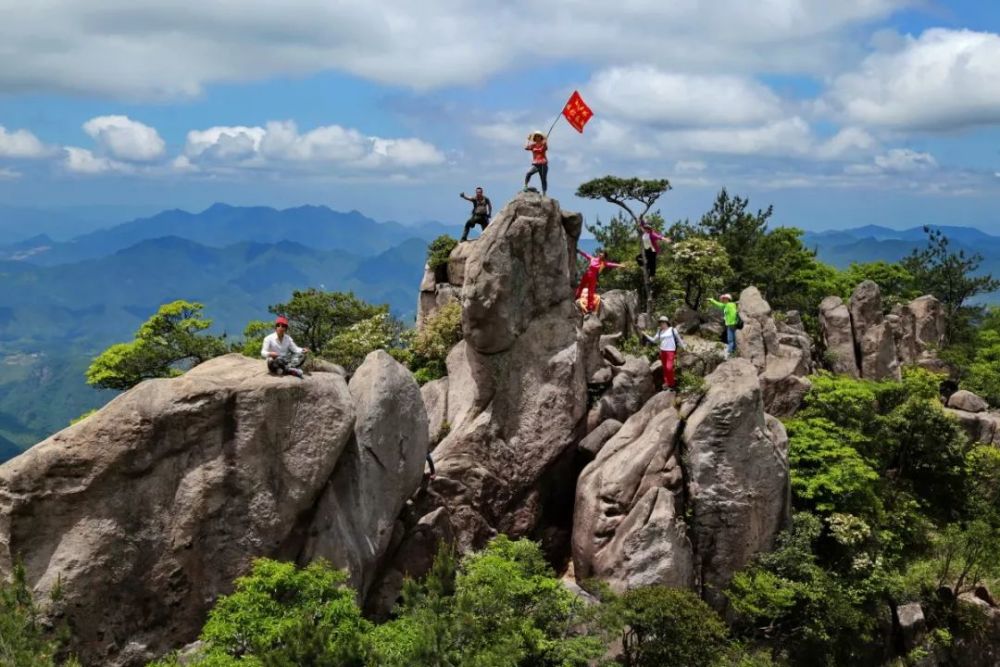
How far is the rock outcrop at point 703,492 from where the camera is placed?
84.2 feet

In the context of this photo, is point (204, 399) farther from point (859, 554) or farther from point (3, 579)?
point (859, 554)

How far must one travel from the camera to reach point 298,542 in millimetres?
20875

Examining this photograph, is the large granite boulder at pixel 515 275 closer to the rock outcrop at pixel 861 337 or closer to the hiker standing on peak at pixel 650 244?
the hiker standing on peak at pixel 650 244

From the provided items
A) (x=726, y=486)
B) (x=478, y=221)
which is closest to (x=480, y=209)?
(x=478, y=221)

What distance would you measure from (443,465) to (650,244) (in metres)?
16.5

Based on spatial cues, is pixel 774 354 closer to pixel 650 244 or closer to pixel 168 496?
pixel 650 244

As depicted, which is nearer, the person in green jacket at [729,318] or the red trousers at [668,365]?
the red trousers at [668,365]

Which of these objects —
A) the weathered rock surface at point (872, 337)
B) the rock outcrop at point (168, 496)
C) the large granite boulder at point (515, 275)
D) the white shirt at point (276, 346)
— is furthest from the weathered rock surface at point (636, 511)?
the weathered rock surface at point (872, 337)

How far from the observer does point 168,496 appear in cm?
1928

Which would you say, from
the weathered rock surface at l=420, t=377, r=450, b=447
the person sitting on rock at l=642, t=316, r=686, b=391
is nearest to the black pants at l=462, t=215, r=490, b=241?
the weathered rock surface at l=420, t=377, r=450, b=447

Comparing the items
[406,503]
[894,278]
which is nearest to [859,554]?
[406,503]

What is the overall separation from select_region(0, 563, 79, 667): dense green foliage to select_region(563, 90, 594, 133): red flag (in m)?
23.3

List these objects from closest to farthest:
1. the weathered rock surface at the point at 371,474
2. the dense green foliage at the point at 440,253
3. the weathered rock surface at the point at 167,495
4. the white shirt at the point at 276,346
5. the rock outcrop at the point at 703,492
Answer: the weathered rock surface at the point at 167,495 → the white shirt at the point at 276,346 → the weathered rock surface at the point at 371,474 → the rock outcrop at the point at 703,492 → the dense green foliage at the point at 440,253

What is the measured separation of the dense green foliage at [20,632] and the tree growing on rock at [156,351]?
93.3ft
